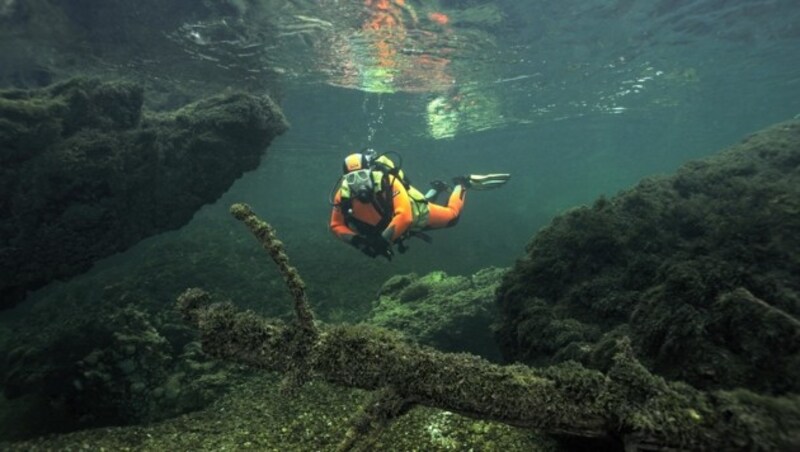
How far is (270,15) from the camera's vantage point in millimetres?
13648

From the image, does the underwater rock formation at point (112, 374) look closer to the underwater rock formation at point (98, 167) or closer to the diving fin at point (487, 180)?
the underwater rock formation at point (98, 167)

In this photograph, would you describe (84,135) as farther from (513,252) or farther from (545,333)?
(513,252)

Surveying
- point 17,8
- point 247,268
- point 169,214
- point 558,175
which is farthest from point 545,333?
point 558,175

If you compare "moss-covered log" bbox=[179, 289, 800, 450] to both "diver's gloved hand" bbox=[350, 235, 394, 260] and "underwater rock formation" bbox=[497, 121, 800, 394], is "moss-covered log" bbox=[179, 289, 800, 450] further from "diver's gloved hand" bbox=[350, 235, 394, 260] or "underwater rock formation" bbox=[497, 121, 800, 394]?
"diver's gloved hand" bbox=[350, 235, 394, 260]

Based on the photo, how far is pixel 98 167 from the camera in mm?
8484

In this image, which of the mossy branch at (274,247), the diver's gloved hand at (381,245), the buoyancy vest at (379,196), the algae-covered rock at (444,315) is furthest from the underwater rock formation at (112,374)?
the mossy branch at (274,247)

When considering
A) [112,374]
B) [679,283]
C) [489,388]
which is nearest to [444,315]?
[679,283]

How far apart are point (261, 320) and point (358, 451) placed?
3.34 feet

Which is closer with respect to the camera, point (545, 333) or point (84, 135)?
point (545, 333)

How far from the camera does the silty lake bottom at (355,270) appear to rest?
2.56 m

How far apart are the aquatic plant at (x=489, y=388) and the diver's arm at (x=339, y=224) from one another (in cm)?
660

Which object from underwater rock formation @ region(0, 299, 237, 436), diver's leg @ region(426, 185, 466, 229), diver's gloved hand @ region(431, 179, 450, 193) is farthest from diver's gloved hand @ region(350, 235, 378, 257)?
diver's gloved hand @ region(431, 179, 450, 193)

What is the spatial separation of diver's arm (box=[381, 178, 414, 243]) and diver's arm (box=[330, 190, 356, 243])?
2.76 feet

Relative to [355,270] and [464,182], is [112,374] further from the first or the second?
[464,182]
